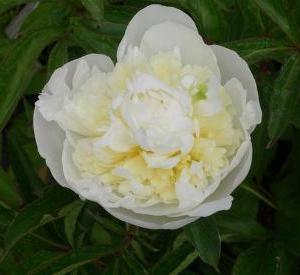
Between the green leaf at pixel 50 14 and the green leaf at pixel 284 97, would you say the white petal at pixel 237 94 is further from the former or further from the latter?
the green leaf at pixel 50 14

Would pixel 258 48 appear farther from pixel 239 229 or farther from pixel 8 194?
pixel 8 194

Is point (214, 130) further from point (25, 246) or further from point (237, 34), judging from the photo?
point (25, 246)

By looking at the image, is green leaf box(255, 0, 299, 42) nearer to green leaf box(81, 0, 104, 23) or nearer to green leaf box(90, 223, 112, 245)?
green leaf box(81, 0, 104, 23)

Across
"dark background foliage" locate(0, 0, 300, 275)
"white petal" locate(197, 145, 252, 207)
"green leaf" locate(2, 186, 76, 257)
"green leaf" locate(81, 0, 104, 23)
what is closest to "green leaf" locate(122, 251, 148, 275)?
"dark background foliage" locate(0, 0, 300, 275)

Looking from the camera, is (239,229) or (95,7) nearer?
(95,7)

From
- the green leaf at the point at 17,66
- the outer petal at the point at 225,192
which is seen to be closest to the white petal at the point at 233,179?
the outer petal at the point at 225,192

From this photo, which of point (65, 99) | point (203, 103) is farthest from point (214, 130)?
point (65, 99)

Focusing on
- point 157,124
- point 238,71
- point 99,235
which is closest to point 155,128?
point 157,124
